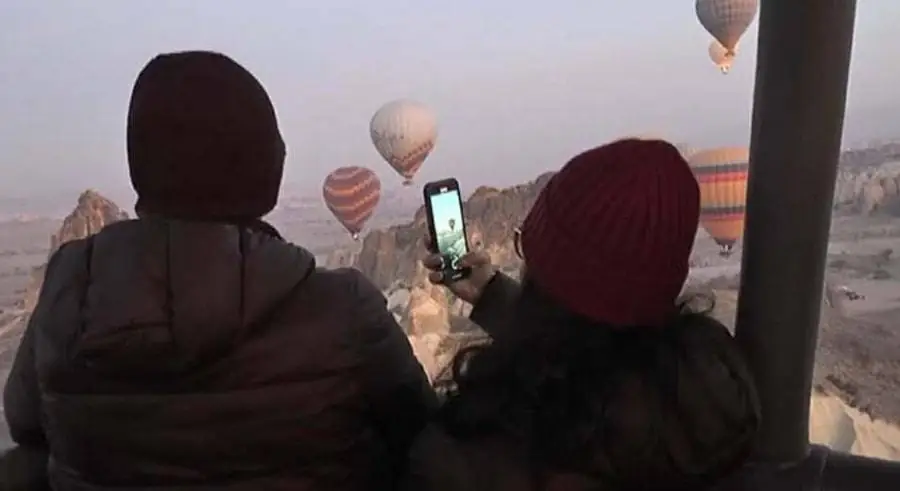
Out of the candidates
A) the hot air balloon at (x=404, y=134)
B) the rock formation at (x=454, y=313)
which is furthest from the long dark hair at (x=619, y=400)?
the hot air balloon at (x=404, y=134)

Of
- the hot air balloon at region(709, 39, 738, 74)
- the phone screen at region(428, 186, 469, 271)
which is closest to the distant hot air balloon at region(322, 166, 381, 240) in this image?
the hot air balloon at region(709, 39, 738, 74)

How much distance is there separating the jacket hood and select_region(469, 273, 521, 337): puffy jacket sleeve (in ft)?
0.75

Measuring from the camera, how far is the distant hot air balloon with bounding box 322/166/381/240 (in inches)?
118

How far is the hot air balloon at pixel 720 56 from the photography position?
2.40 metres

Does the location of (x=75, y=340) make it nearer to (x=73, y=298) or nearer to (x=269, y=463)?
(x=73, y=298)

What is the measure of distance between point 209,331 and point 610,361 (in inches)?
11.7

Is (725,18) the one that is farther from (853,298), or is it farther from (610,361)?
(610,361)

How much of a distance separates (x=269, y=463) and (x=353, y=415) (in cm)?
8

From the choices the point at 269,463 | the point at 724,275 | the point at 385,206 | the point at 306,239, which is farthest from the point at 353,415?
the point at 385,206

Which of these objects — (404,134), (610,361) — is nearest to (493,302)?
(610,361)

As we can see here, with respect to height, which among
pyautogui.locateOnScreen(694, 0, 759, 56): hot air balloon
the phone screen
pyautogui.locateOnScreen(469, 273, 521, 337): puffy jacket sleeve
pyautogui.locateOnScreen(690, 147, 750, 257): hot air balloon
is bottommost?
pyautogui.locateOnScreen(690, 147, 750, 257): hot air balloon

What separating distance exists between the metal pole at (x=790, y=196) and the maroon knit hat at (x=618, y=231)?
387mm

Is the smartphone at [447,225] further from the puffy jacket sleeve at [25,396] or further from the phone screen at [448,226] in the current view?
the puffy jacket sleeve at [25,396]

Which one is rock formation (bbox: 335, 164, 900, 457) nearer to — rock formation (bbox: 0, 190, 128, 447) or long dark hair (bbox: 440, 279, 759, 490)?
rock formation (bbox: 0, 190, 128, 447)
